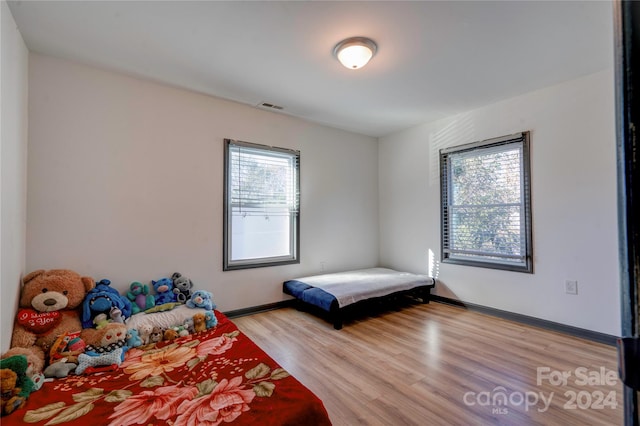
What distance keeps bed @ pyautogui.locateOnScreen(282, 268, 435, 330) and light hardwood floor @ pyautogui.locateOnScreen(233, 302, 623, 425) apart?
20 centimetres

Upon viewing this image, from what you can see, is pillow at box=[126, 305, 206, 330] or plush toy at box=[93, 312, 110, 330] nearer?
plush toy at box=[93, 312, 110, 330]

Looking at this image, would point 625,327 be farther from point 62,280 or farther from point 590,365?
point 62,280

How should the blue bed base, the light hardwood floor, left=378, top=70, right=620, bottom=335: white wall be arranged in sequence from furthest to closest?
the blue bed base → left=378, top=70, right=620, bottom=335: white wall → the light hardwood floor

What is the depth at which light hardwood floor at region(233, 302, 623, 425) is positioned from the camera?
1796mm

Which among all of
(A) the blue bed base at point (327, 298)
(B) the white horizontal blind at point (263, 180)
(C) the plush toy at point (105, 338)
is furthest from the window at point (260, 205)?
(C) the plush toy at point (105, 338)

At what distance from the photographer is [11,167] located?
6.20ft

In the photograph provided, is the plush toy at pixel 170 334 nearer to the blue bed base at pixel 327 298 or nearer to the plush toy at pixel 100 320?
the plush toy at pixel 100 320

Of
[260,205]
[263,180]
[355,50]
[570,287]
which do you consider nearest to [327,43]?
[355,50]

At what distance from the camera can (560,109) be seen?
117 inches

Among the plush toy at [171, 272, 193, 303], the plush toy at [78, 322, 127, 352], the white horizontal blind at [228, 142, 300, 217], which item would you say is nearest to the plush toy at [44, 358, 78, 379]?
the plush toy at [78, 322, 127, 352]

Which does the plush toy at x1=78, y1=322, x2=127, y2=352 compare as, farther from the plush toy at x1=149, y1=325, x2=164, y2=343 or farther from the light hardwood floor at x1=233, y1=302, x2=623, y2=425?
the light hardwood floor at x1=233, y1=302, x2=623, y2=425

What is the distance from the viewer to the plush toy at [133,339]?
2.21 m

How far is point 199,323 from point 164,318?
289 millimetres

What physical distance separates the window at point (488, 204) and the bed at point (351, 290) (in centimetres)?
60
